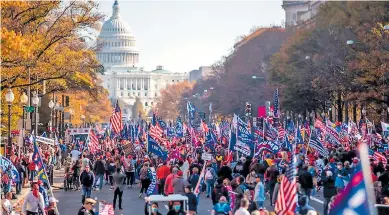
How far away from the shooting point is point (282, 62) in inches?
3666

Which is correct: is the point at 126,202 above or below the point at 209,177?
below

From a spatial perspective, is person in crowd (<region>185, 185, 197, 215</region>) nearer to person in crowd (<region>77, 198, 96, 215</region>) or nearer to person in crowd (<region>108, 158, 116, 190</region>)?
person in crowd (<region>77, 198, 96, 215</region>)

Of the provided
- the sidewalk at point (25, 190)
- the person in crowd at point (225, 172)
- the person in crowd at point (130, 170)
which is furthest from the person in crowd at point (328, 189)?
the person in crowd at point (130, 170)

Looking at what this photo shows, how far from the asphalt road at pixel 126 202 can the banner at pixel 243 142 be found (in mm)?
1976

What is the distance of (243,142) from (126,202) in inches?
206

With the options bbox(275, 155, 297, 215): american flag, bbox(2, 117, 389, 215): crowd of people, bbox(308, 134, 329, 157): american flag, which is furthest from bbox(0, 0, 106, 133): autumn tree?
bbox(275, 155, 297, 215): american flag

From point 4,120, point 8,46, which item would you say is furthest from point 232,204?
point 4,120

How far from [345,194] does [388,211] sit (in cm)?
866

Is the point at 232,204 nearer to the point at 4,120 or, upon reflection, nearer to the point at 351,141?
the point at 351,141

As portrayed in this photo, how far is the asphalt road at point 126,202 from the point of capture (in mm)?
31312

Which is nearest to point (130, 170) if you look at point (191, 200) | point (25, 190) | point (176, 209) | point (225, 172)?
point (25, 190)

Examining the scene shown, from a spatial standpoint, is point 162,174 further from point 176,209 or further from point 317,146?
point 176,209

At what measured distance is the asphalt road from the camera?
31.3 m

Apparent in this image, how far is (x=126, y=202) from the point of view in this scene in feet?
114
